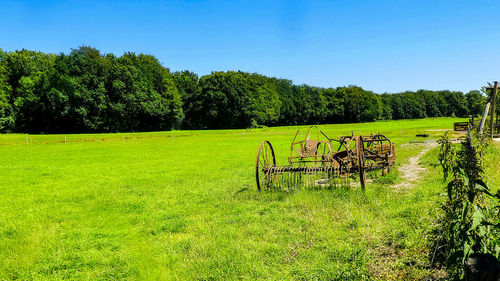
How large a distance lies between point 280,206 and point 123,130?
73722mm

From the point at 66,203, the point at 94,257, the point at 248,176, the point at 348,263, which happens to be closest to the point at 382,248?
the point at 348,263

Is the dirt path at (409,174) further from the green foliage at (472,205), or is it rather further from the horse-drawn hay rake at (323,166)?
the green foliage at (472,205)

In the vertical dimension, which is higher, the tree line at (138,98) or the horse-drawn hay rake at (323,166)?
the tree line at (138,98)

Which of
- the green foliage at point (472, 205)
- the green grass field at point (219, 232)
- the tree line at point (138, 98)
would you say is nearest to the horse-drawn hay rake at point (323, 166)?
the green grass field at point (219, 232)

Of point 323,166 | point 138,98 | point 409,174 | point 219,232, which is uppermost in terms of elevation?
point 138,98

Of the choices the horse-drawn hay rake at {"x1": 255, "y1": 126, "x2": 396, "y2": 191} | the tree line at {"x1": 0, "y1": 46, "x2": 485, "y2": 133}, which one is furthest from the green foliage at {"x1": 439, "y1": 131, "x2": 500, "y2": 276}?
the tree line at {"x1": 0, "y1": 46, "x2": 485, "y2": 133}

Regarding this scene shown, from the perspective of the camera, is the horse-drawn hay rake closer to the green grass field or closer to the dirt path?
the green grass field

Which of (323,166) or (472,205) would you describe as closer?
(472,205)

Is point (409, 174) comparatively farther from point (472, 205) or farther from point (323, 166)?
point (472, 205)

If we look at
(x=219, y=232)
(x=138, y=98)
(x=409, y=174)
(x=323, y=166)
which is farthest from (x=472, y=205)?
(x=138, y=98)

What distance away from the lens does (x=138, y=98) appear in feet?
243

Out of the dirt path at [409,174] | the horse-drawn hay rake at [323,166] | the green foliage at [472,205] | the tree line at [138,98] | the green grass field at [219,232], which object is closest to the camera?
the green foliage at [472,205]

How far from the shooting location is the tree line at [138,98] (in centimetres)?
6675

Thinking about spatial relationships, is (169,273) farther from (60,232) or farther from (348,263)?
(60,232)
